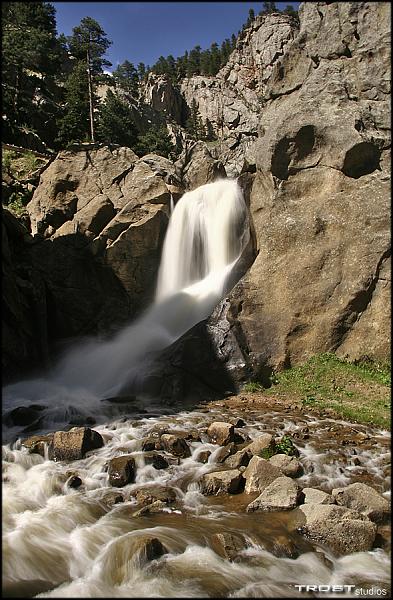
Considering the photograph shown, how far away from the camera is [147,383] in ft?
59.1

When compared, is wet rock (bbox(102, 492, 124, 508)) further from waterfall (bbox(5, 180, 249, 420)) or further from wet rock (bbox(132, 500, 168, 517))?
waterfall (bbox(5, 180, 249, 420))

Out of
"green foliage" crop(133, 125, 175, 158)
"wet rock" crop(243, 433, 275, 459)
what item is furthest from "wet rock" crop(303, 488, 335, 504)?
"green foliage" crop(133, 125, 175, 158)

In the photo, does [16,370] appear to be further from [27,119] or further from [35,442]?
[27,119]

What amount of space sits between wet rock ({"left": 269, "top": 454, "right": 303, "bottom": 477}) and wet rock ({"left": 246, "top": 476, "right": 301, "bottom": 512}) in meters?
0.91

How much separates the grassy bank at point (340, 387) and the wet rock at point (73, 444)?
26.0ft

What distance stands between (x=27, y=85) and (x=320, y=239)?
41.2 m

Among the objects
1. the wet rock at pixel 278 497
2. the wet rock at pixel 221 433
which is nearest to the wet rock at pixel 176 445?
the wet rock at pixel 221 433

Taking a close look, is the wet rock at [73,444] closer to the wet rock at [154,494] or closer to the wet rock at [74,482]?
the wet rock at [74,482]

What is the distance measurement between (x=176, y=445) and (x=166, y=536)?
3.69 m

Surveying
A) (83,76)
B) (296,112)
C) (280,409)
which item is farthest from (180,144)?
(280,409)

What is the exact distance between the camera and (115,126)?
44188 millimetres

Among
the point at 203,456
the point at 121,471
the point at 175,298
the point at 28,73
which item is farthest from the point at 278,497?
the point at 28,73

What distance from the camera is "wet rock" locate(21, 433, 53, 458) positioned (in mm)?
10867

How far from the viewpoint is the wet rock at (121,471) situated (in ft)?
30.5
